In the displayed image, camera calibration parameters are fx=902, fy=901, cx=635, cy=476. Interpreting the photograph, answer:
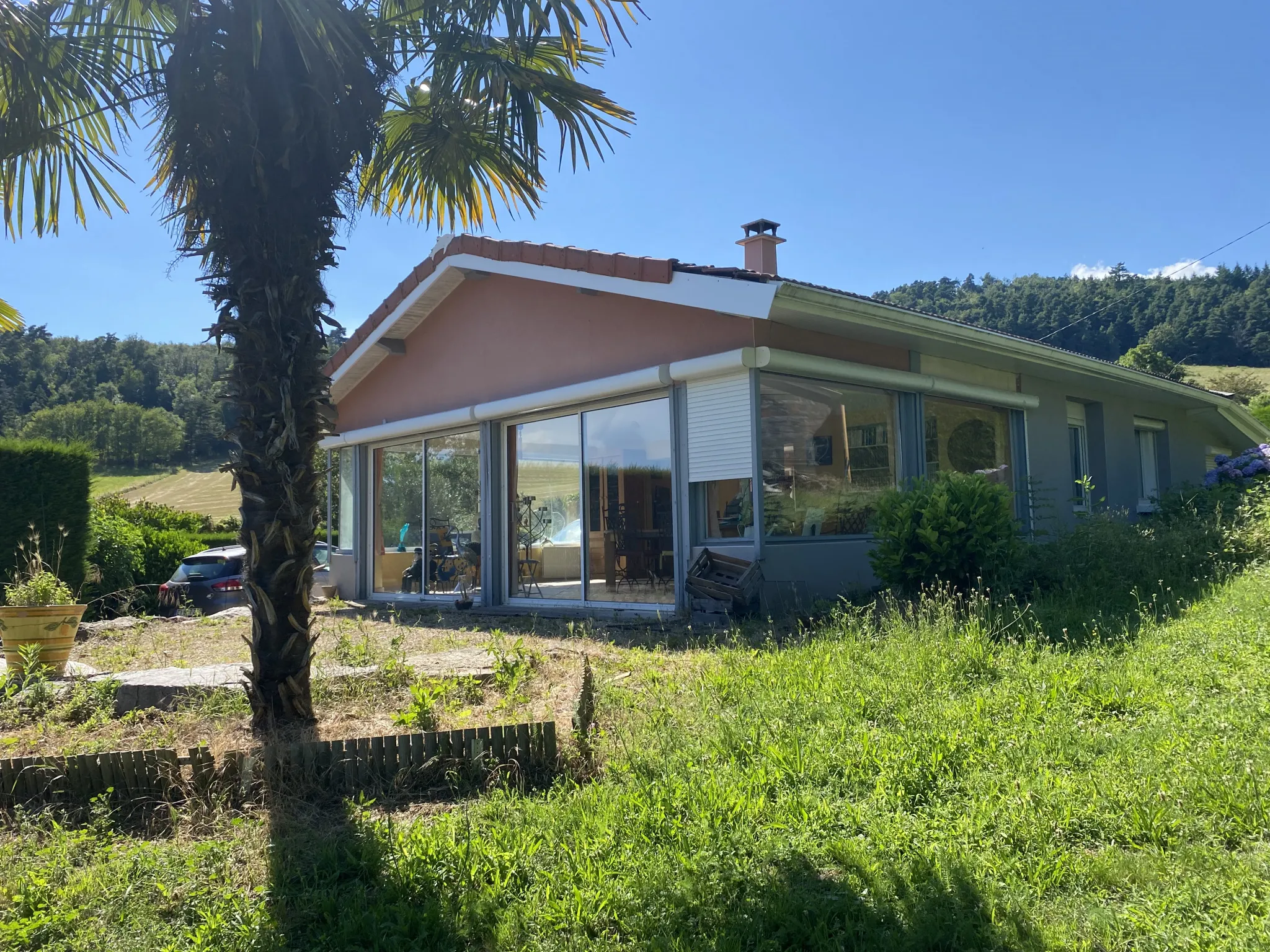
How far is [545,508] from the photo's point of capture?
1134 centimetres

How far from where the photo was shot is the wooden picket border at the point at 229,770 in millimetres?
4078

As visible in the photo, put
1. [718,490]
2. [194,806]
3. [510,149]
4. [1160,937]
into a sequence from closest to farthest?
[1160,937] → [194,806] → [510,149] → [718,490]

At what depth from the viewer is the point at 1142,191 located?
1620cm

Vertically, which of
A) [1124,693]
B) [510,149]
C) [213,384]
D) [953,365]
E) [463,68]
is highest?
[463,68]

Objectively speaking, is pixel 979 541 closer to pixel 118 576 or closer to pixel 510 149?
pixel 510 149

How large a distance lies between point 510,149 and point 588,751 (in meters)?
4.03

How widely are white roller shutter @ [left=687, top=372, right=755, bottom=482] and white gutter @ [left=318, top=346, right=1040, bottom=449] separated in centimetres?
14

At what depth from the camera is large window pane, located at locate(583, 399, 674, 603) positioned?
972 centimetres

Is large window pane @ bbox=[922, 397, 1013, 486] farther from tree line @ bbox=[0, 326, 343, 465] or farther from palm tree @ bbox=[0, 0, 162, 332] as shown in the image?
tree line @ bbox=[0, 326, 343, 465]

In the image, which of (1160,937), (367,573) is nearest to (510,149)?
(1160,937)

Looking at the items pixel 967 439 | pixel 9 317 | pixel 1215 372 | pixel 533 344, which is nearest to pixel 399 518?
pixel 533 344

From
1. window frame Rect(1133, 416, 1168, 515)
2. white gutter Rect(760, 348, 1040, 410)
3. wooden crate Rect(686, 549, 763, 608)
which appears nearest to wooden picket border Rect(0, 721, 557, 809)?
wooden crate Rect(686, 549, 763, 608)

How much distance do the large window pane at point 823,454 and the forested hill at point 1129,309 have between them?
2004cm

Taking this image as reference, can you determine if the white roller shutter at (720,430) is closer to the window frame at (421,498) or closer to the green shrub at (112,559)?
the window frame at (421,498)
